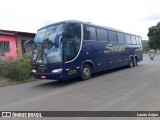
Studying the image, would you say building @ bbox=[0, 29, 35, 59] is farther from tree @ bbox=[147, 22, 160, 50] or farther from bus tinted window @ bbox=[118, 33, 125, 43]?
tree @ bbox=[147, 22, 160, 50]

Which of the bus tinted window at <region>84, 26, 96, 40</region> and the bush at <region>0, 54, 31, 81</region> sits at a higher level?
the bus tinted window at <region>84, 26, 96, 40</region>

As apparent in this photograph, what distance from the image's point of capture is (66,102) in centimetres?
668

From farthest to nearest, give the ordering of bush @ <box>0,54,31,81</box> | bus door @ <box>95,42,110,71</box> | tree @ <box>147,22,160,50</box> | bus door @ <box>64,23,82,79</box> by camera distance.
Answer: tree @ <box>147,22,160,50</box> < bus door @ <box>95,42,110,71</box> < bush @ <box>0,54,31,81</box> < bus door @ <box>64,23,82,79</box>

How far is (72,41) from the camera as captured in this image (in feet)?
35.0

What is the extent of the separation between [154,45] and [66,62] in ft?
161

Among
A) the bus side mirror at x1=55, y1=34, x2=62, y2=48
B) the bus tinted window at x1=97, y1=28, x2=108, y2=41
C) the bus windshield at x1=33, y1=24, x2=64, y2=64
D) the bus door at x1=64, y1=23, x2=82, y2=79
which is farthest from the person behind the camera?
the bus tinted window at x1=97, y1=28, x2=108, y2=41

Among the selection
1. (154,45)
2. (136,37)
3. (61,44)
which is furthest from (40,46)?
(154,45)

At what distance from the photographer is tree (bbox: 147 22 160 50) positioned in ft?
177

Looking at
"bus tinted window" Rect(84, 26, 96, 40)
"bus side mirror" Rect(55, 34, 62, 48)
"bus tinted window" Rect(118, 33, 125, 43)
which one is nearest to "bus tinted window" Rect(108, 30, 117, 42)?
"bus tinted window" Rect(118, 33, 125, 43)

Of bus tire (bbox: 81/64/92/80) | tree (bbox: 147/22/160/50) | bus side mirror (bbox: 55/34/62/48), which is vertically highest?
tree (bbox: 147/22/160/50)

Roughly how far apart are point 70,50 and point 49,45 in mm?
1045

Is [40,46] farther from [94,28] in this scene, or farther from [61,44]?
[94,28]

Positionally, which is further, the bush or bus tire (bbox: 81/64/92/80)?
the bush

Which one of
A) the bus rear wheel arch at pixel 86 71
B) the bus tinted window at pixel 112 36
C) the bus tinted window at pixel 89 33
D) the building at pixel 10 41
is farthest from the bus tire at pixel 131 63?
the building at pixel 10 41
